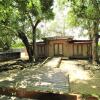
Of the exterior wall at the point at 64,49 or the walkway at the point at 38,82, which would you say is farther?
the exterior wall at the point at 64,49

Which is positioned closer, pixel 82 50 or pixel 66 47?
pixel 82 50

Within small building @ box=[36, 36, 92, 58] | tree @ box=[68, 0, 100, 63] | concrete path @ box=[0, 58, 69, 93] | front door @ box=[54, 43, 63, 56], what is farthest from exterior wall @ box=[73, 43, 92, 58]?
concrete path @ box=[0, 58, 69, 93]

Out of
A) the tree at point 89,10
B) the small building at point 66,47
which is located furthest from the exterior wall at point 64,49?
the tree at point 89,10

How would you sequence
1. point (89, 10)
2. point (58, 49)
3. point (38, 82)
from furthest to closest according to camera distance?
point (58, 49) < point (89, 10) < point (38, 82)

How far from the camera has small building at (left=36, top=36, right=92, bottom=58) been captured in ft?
95.4

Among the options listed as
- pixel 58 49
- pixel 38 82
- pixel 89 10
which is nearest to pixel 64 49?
pixel 58 49

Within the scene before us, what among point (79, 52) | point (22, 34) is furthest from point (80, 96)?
point (79, 52)

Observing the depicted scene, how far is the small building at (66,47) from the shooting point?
2908cm

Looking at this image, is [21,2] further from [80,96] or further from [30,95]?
[80,96]

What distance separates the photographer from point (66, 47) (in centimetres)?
2948

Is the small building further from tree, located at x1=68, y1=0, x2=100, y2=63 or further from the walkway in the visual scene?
the walkway

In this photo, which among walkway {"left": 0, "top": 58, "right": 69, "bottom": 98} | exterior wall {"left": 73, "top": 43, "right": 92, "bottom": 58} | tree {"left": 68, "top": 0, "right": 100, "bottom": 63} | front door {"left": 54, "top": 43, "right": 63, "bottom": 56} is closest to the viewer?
walkway {"left": 0, "top": 58, "right": 69, "bottom": 98}

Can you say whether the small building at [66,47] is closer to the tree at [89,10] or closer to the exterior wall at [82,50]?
the exterior wall at [82,50]

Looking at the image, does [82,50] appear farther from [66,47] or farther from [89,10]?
[89,10]
